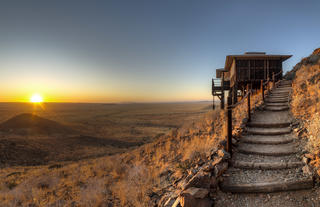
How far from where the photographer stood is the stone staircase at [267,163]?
10.2 ft

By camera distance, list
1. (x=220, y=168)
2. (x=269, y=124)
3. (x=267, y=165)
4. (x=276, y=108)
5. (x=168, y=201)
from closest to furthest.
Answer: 1. (x=168, y=201)
2. (x=220, y=168)
3. (x=267, y=165)
4. (x=269, y=124)
5. (x=276, y=108)

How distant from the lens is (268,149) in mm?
4594

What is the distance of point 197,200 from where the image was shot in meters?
2.79

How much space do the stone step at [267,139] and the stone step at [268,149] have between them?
5.1 inches

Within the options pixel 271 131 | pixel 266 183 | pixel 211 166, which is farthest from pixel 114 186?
pixel 271 131

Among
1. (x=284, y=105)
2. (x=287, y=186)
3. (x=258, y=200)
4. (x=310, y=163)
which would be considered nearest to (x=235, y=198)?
(x=258, y=200)

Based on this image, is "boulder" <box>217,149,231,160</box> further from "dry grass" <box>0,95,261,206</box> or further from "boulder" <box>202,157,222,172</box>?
"dry grass" <box>0,95,261,206</box>

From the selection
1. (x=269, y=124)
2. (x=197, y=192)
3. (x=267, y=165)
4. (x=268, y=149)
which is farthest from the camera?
(x=269, y=124)

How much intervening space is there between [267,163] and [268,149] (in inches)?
39.1

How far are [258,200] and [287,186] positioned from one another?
0.73 m

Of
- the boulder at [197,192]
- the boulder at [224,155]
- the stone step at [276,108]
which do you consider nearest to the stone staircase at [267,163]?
the boulder at [224,155]

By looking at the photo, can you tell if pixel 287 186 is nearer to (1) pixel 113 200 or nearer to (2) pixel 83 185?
(1) pixel 113 200

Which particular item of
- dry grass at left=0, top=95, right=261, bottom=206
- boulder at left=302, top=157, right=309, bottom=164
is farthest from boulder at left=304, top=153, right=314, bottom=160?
dry grass at left=0, top=95, right=261, bottom=206

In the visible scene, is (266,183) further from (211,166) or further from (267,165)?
(211,166)
